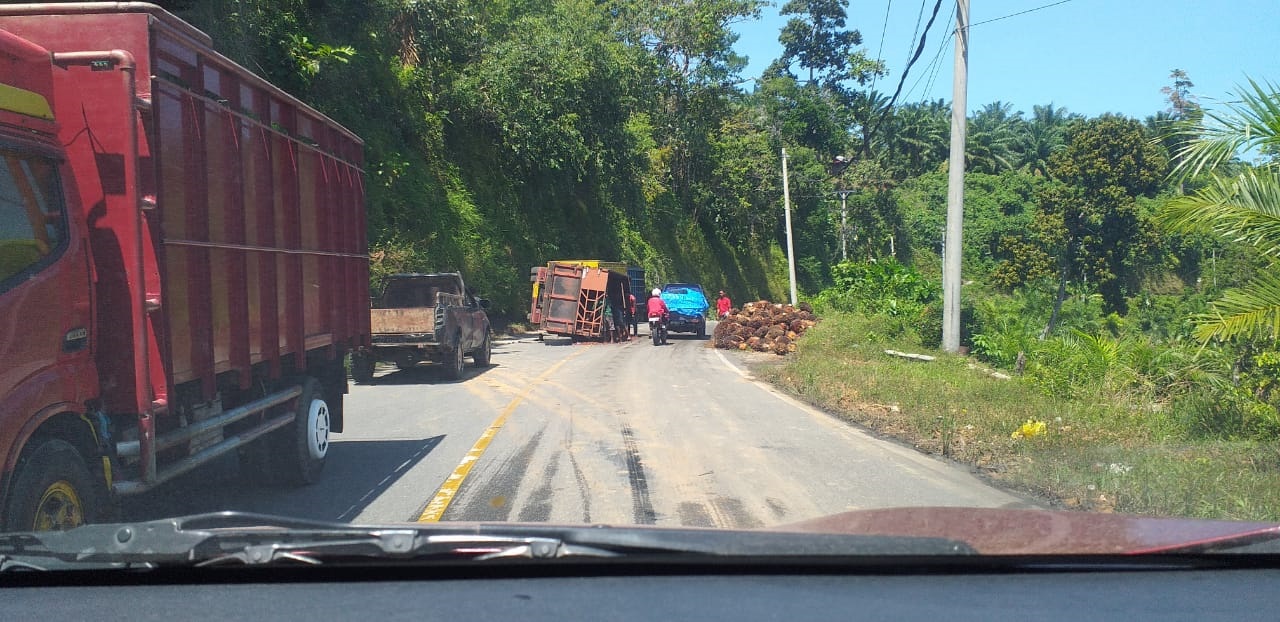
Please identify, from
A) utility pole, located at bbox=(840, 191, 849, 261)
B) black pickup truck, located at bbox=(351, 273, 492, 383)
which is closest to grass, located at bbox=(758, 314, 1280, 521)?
black pickup truck, located at bbox=(351, 273, 492, 383)

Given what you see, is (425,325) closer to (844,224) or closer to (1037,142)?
(844,224)

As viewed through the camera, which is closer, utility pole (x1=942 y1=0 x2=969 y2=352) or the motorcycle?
utility pole (x1=942 y1=0 x2=969 y2=352)

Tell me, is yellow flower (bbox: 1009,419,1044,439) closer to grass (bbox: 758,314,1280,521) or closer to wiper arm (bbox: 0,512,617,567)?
grass (bbox: 758,314,1280,521)

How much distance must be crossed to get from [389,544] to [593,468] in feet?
18.3

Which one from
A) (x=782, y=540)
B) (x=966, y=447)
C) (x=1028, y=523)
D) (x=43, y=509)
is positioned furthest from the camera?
(x=966, y=447)

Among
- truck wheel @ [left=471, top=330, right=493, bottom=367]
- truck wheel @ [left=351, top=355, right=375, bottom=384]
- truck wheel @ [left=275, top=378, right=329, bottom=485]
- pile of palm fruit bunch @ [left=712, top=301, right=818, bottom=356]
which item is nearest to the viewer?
truck wheel @ [left=275, top=378, right=329, bottom=485]

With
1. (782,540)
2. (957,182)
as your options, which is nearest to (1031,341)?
(957,182)

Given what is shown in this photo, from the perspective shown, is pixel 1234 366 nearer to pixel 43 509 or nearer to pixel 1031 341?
pixel 1031 341

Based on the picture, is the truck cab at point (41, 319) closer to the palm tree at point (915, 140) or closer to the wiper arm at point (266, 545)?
the wiper arm at point (266, 545)

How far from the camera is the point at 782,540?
10.4 ft

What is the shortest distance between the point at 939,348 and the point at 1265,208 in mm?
12992

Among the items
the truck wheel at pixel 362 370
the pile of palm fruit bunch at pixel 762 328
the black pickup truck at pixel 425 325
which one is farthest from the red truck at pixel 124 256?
the pile of palm fruit bunch at pixel 762 328

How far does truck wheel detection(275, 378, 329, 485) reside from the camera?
25.1ft

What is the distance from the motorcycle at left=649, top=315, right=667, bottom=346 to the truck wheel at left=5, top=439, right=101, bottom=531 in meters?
23.0
